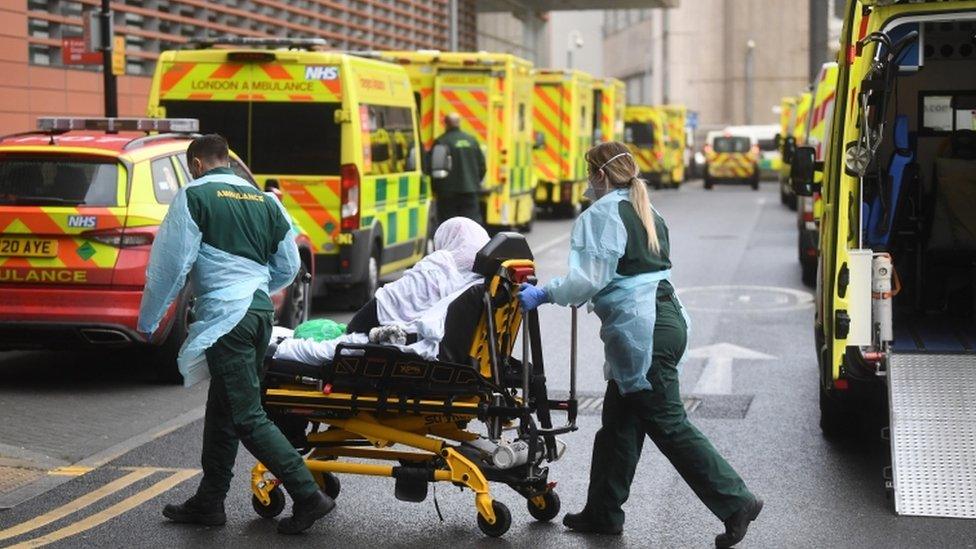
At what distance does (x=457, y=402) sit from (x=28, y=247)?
4.56 m

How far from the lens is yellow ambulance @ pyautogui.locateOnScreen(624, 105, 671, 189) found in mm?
45344

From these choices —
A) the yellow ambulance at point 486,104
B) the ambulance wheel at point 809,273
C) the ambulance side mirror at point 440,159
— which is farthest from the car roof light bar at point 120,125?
the yellow ambulance at point 486,104

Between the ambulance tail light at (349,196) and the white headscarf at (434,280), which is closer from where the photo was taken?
the white headscarf at (434,280)

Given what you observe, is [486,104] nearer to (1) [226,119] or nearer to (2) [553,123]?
(2) [553,123]

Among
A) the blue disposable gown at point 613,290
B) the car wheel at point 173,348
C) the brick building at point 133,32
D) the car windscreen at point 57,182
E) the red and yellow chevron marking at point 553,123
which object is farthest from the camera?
the red and yellow chevron marking at point 553,123

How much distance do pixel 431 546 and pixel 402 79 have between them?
10484mm

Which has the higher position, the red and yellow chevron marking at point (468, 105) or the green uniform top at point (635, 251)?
the red and yellow chevron marking at point (468, 105)

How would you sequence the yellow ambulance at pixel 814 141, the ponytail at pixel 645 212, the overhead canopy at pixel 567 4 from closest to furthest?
the ponytail at pixel 645 212
the yellow ambulance at pixel 814 141
the overhead canopy at pixel 567 4

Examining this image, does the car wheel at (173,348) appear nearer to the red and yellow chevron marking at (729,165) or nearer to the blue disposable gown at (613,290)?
the blue disposable gown at (613,290)

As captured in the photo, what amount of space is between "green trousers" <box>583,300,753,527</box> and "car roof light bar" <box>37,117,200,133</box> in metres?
5.09

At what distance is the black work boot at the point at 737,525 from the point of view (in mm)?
6852

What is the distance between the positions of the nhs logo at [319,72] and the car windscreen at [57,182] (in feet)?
12.7

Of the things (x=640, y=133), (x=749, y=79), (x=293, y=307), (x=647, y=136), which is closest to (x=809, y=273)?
(x=293, y=307)

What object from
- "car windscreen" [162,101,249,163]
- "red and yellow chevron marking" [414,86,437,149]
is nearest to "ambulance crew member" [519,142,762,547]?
"car windscreen" [162,101,249,163]
